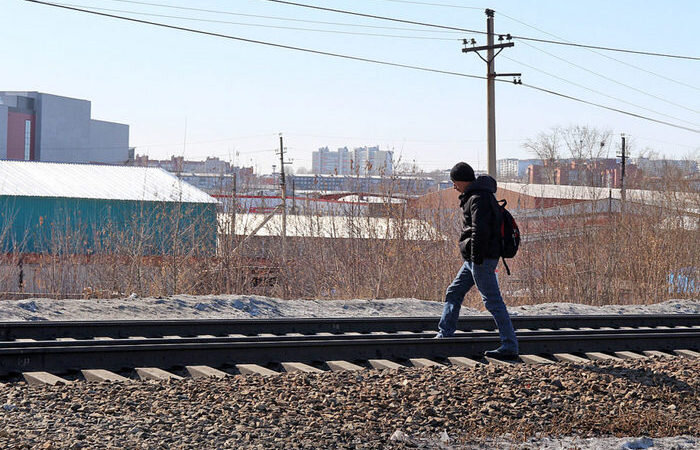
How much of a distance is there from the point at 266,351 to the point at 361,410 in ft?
5.69

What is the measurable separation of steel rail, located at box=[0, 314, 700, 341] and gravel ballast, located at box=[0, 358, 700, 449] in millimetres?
2861

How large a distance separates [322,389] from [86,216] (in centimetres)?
3184

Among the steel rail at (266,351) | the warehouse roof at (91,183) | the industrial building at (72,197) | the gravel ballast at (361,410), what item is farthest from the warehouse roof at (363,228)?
the warehouse roof at (91,183)

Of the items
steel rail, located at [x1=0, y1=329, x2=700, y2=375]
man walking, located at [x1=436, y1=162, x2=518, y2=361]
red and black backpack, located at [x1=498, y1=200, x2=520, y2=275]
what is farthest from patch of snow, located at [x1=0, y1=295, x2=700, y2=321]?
red and black backpack, located at [x1=498, y1=200, x2=520, y2=275]

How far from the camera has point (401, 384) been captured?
23.7ft

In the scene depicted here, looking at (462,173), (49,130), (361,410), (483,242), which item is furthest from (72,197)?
(49,130)

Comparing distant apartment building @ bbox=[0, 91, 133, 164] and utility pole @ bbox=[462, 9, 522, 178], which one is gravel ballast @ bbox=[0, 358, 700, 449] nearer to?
utility pole @ bbox=[462, 9, 522, 178]

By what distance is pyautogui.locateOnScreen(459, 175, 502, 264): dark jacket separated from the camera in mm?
8031

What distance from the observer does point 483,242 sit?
Result: 8.08 metres

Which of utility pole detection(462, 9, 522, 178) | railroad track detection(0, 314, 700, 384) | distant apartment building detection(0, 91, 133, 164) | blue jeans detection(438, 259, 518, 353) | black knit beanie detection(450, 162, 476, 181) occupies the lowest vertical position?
railroad track detection(0, 314, 700, 384)

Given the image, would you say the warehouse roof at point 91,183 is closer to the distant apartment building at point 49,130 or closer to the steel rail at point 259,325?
the steel rail at point 259,325

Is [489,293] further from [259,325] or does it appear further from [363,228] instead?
[363,228]

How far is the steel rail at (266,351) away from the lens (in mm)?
7223

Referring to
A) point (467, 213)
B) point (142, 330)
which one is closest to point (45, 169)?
point (142, 330)
